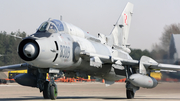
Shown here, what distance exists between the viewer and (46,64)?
41.3 ft

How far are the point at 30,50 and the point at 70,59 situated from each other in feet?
8.66

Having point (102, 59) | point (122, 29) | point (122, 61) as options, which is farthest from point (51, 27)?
point (122, 29)

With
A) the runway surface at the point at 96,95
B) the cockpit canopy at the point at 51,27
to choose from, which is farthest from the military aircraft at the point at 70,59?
the runway surface at the point at 96,95

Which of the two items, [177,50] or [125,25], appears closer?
[125,25]

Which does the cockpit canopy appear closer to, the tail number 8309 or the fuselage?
the fuselage

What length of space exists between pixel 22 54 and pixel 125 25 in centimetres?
1152

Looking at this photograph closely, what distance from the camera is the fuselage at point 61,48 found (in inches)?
469

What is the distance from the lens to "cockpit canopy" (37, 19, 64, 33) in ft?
44.2

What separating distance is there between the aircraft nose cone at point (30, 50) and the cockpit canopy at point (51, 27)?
5.85 feet

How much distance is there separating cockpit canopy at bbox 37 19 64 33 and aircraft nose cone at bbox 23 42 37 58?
178cm

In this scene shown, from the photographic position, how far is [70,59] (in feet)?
45.0

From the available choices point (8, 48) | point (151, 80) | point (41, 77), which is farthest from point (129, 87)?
point (8, 48)

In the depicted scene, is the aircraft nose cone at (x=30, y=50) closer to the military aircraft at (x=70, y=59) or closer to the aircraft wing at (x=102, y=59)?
the military aircraft at (x=70, y=59)

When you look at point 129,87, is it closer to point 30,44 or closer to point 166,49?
point 30,44
